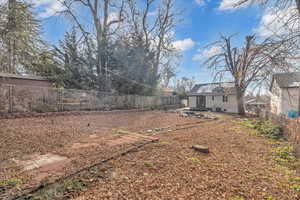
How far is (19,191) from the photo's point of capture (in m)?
1.95

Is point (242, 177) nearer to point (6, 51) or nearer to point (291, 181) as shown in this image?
point (291, 181)

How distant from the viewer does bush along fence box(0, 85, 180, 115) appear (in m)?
6.91

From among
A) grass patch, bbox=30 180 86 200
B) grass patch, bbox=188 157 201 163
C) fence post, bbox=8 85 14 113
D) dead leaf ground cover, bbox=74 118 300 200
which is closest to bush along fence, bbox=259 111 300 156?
dead leaf ground cover, bbox=74 118 300 200

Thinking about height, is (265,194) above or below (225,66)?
below

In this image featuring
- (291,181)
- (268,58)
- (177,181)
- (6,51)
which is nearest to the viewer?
(177,181)

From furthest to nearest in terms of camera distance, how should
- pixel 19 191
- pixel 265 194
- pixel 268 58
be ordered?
pixel 268 58 → pixel 265 194 → pixel 19 191

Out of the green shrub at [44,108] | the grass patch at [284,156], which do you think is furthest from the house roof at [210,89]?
the green shrub at [44,108]

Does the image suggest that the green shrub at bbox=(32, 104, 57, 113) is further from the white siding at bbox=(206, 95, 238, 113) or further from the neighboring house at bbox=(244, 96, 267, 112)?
the white siding at bbox=(206, 95, 238, 113)

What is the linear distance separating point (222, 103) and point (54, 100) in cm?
1777

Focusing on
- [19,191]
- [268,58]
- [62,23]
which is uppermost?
[62,23]

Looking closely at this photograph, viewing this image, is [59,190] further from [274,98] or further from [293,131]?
[274,98]

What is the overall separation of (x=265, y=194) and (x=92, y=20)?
17361 mm

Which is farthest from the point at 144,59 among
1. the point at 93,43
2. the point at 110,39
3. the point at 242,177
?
the point at 242,177

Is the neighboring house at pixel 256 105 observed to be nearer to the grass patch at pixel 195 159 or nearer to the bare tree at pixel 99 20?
the grass patch at pixel 195 159
